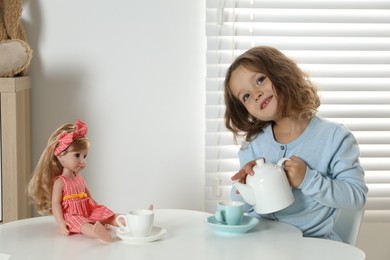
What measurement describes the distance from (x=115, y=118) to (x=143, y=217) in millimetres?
915

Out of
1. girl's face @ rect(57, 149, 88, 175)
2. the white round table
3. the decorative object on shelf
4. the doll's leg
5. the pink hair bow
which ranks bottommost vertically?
the white round table

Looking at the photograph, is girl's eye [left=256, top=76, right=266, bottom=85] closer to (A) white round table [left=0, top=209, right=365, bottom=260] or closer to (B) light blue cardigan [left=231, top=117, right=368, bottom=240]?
(B) light blue cardigan [left=231, top=117, right=368, bottom=240]

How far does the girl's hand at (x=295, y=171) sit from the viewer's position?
5.82ft

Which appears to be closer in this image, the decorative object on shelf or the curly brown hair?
the curly brown hair

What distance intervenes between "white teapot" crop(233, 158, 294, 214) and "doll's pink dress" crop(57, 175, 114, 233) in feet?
1.17

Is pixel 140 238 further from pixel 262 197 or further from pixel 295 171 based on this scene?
pixel 295 171

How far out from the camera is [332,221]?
6.23 feet

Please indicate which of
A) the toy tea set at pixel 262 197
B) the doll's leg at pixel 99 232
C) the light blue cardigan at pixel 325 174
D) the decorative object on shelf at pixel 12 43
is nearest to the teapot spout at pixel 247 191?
the toy tea set at pixel 262 197

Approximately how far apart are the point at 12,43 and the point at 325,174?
3.42ft

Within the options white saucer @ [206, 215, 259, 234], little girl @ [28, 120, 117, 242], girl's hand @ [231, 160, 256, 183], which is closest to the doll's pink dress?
little girl @ [28, 120, 117, 242]

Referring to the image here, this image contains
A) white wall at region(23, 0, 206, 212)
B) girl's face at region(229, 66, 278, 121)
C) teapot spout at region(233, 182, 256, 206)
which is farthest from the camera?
white wall at region(23, 0, 206, 212)

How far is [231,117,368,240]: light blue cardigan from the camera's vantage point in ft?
5.98

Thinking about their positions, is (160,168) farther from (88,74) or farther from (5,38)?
(5,38)

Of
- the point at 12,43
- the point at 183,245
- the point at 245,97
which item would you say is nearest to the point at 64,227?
the point at 183,245
